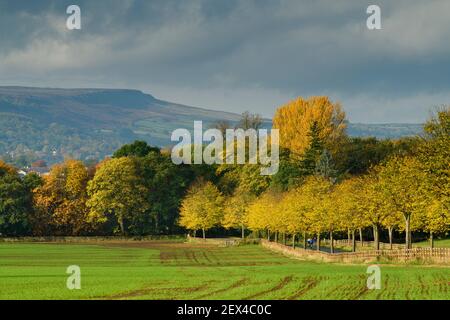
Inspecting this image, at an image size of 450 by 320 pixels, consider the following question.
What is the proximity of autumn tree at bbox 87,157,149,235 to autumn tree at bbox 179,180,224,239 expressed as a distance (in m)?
10.2

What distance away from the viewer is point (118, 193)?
15150cm

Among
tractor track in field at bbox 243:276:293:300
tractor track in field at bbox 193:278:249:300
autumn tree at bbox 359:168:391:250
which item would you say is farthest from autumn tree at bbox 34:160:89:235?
tractor track in field at bbox 243:276:293:300

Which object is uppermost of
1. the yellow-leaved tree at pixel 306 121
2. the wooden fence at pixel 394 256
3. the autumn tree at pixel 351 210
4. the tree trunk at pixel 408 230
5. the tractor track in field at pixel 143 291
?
the yellow-leaved tree at pixel 306 121

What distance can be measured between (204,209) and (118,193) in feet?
60.7

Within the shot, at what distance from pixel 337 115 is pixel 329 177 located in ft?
119

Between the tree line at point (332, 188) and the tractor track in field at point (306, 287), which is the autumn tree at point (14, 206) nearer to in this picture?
the tree line at point (332, 188)

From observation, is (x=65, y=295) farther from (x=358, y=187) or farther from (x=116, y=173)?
(x=116, y=173)

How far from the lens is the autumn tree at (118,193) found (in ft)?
491

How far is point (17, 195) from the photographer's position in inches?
5891

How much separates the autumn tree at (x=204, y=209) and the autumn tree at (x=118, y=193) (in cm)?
1022

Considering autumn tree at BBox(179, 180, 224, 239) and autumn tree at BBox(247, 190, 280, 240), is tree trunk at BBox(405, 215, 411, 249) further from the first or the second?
autumn tree at BBox(179, 180, 224, 239)

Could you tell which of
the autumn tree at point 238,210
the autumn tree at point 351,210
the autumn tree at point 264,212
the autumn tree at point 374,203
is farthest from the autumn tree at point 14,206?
the autumn tree at point 374,203

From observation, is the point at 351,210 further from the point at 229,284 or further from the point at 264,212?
the point at 229,284
